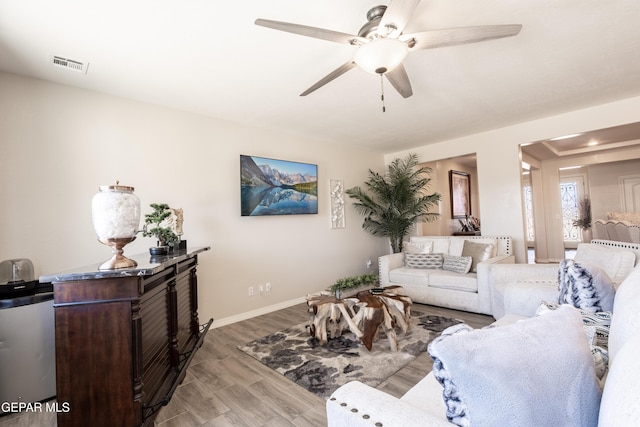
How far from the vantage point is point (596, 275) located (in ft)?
5.16

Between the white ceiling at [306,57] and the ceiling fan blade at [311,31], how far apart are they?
10.3 inches

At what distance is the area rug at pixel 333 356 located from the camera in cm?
216

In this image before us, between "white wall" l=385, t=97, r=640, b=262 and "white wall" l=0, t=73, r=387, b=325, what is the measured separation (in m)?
2.26

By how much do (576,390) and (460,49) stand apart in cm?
237

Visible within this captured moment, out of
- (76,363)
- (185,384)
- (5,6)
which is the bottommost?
(185,384)

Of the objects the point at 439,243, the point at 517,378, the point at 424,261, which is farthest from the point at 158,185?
the point at 439,243

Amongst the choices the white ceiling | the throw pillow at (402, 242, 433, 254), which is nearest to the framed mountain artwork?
the white ceiling

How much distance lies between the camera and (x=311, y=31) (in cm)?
157

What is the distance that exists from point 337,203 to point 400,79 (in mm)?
2884

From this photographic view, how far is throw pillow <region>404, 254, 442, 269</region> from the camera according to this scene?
4055 millimetres

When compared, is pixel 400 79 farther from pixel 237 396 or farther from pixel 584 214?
pixel 584 214

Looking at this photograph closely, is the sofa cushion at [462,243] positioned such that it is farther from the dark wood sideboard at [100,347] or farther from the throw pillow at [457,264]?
the dark wood sideboard at [100,347]

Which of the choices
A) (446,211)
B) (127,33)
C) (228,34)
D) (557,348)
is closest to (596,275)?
(557,348)

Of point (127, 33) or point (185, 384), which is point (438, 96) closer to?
point (127, 33)
